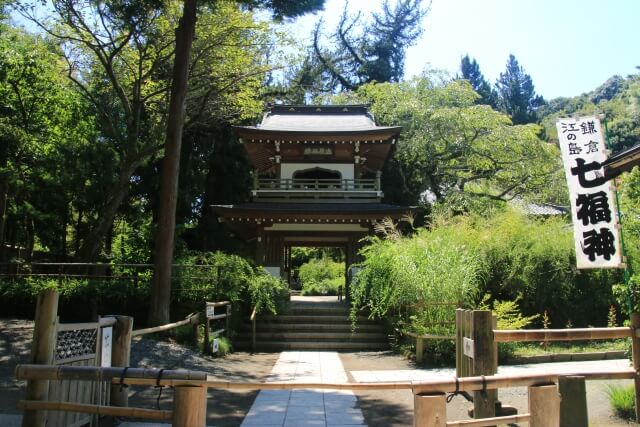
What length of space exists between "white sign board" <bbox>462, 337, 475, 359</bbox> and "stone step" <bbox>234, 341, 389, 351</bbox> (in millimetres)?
6756

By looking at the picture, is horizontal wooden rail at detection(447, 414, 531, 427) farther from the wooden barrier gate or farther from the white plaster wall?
the white plaster wall

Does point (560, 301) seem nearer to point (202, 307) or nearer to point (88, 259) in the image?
point (202, 307)

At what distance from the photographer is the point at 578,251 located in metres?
6.78

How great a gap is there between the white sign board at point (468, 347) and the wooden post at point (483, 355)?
6 centimetres

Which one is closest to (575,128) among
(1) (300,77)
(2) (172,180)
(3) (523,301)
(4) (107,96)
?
(3) (523,301)

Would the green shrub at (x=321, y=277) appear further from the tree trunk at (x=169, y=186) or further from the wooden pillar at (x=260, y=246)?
the tree trunk at (x=169, y=186)

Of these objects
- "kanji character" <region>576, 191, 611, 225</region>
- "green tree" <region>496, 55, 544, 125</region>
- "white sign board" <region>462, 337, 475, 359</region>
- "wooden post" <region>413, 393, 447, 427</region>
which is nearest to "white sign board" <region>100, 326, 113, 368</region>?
"wooden post" <region>413, 393, 447, 427</region>

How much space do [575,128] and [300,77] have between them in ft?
74.0

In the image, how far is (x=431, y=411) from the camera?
2.86 meters

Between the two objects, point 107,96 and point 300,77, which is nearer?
point 107,96

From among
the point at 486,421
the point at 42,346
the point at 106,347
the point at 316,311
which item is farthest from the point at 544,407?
the point at 316,311

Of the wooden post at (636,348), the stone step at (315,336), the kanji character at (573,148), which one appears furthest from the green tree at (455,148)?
the wooden post at (636,348)

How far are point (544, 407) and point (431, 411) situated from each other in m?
0.91

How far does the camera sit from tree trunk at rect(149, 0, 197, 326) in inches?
420
